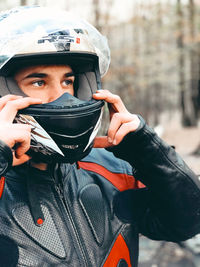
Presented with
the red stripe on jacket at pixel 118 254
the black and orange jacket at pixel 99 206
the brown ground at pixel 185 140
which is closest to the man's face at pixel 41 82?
the black and orange jacket at pixel 99 206

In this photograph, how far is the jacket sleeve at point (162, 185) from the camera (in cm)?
162

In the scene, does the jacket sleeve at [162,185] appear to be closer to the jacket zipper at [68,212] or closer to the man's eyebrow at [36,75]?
the jacket zipper at [68,212]

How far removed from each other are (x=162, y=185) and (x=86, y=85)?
0.64 m

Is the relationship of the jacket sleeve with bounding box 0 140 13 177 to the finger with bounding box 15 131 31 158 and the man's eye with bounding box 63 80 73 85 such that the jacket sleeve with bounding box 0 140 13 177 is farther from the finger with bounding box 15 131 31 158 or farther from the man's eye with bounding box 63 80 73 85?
the man's eye with bounding box 63 80 73 85

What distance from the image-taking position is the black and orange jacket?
4.66 ft

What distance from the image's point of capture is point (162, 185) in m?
1.64

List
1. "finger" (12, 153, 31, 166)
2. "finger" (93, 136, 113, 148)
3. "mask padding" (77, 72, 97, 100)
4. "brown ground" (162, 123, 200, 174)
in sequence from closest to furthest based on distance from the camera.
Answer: "finger" (12, 153, 31, 166) → "finger" (93, 136, 113, 148) → "mask padding" (77, 72, 97, 100) → "brown ground" (162, 123, 200, 174)

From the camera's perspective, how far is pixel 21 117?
1.48m

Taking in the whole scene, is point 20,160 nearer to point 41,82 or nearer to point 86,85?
point 41,82

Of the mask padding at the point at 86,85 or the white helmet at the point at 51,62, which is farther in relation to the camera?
the mask padding at the point at 86,85

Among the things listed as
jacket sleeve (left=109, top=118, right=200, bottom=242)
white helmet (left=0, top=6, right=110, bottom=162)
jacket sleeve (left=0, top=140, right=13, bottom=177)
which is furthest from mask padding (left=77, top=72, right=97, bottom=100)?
jacket sleeve (left=0, top=140, right=13, bottom=177)

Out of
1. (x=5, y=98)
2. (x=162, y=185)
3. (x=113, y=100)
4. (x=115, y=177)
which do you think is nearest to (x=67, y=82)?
(x=113, y=100)

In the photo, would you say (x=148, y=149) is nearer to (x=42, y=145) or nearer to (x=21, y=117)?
(x=42, y=145)

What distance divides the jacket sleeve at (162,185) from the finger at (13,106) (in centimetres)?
46
